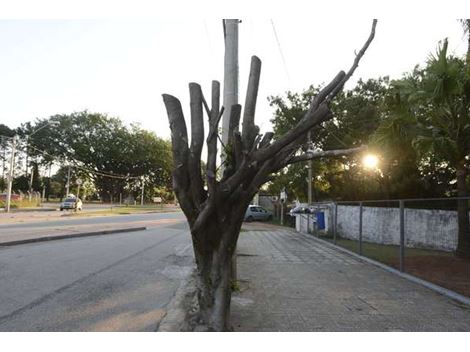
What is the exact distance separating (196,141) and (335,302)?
3.36 m

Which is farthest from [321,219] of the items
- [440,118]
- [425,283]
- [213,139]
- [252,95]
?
[213,139]

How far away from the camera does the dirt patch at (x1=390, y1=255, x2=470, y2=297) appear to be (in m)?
7.48

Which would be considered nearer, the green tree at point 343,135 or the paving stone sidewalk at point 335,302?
the paving stone sidewalk at point 335,302

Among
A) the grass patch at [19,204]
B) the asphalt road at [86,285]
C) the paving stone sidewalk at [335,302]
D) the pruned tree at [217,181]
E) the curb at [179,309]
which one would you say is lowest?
the asphalt road at [86,285]

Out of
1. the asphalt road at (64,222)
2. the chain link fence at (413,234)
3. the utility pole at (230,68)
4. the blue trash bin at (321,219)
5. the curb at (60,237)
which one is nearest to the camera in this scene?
the utility pole at (230,68)

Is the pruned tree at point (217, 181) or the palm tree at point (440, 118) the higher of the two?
the palm tree at point (440, 118)

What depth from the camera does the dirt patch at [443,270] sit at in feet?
24.6

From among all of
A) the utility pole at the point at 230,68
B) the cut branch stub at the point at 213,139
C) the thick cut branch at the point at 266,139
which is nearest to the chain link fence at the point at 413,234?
the utility pole at the point at 230,68

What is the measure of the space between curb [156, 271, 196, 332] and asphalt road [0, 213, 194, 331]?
0.11m

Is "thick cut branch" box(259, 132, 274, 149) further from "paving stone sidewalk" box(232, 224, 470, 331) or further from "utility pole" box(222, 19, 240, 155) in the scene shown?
"utility pole" box(222, 19, 240, 155)

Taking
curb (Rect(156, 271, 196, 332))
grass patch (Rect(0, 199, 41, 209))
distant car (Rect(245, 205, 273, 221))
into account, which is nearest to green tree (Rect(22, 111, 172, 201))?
grass patch (Rect(0, 199, 41, 209))

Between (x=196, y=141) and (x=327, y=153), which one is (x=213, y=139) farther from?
(x=327, y=153)

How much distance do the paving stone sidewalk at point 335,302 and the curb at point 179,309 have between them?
62 centimetres

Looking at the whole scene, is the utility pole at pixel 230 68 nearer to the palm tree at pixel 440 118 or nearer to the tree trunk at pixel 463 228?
the palm tree at pixel 440 118
